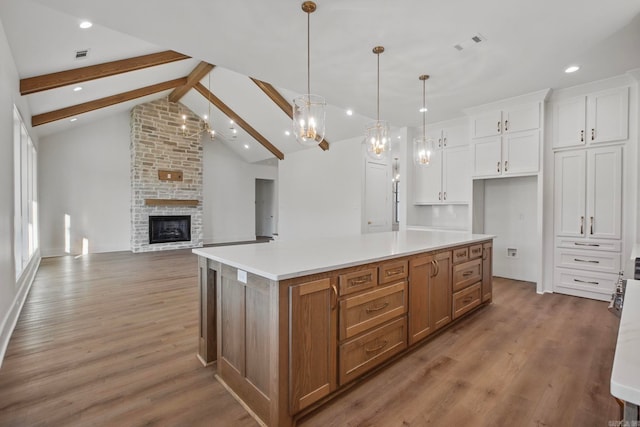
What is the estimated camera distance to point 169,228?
8.52 m

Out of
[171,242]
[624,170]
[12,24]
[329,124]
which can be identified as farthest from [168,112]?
[624,170]

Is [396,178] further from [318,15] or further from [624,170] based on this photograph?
[318,15]

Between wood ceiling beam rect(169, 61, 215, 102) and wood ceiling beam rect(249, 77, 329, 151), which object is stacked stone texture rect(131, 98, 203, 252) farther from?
wood ceiling beam rect(249, 77, 329, 151)

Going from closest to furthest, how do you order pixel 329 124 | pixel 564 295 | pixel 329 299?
pixel 329 299 < pixel 564 295 < pixel 329 124

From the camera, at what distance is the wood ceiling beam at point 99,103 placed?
221 inches

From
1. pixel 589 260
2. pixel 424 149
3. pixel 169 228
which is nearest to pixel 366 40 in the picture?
pixel 424 149

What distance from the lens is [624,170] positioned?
12.1 ft

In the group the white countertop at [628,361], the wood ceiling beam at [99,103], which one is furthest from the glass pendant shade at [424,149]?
the wood ceiling beam at [99,103]

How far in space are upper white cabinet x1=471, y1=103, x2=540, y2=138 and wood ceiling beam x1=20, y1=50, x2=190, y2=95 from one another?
17.1ft

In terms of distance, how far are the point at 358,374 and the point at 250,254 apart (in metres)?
1.08

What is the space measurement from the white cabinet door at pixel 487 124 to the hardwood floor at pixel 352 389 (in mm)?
2539

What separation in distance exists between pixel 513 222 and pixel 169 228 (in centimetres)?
821

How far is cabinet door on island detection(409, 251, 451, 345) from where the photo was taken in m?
2.44

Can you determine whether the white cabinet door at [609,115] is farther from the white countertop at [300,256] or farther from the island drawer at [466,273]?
the white countertop at [300,256]
